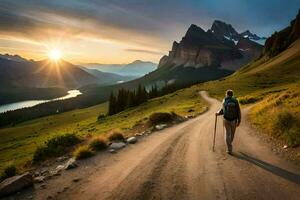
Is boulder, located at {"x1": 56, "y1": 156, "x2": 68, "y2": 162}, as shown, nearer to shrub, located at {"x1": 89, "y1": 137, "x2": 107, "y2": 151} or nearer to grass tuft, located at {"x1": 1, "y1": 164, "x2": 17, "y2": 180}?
shrub, located at {"x1": 89, "y1": 137, "x2": 107, "y2": 151}

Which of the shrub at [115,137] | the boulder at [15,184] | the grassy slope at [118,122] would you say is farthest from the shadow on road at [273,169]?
the grassy slope at [118,122]

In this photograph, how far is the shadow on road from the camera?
1227 cm

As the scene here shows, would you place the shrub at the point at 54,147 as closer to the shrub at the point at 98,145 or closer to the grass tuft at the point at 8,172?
the shrub at the point at 98,145

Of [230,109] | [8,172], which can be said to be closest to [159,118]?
[230,109]

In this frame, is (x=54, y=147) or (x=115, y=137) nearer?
(x=54, y=147)

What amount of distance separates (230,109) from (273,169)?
4112 millimetres

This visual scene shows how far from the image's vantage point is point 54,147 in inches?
834

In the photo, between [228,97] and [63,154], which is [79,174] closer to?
[63,154]

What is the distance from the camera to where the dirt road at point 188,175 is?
1102 centimetres

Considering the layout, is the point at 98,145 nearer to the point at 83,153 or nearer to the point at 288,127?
the point at 83,153

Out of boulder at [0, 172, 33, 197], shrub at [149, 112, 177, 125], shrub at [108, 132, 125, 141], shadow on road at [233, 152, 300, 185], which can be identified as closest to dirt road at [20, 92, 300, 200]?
shadow on road at [233, 152, 300, 185]

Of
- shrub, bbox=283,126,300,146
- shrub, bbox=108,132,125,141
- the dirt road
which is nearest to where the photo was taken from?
the dirt road

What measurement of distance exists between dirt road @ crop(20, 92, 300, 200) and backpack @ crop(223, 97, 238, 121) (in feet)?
6.38

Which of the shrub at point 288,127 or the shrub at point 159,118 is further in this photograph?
the shrub at point 159,118
